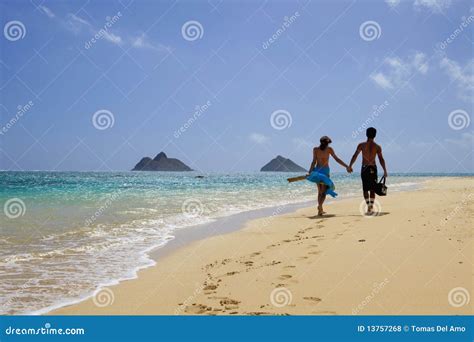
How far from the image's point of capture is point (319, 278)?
454 centimetres

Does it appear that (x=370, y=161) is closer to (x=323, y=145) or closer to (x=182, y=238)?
(x=323, y=145)

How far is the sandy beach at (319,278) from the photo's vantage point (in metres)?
3.81

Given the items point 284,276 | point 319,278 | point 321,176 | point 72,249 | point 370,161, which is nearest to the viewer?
point 319,278

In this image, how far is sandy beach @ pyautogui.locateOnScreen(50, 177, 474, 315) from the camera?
381 cm

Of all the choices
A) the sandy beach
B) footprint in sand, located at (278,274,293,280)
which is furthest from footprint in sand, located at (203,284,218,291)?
footprint in sand, located at (278,274,293,280)

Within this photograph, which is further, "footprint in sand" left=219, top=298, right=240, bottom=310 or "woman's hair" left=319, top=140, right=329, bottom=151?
"woman's hair" left=319, top=140, right=329, bottom=151

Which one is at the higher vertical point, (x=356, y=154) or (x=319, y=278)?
(x=356, y=154)

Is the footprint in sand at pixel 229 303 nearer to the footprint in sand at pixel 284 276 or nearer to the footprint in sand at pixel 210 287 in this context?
the footprint in sand at pixel 210 287

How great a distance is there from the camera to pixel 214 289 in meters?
4.54

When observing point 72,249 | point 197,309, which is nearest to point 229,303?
point 197,309

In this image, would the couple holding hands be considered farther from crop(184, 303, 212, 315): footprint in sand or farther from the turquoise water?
crop(184, 303, 212, 315): footprint in sand

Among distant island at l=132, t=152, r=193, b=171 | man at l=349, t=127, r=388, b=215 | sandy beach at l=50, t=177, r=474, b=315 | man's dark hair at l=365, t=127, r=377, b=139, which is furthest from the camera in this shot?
distant island at l=132, t=152, r=193, b=171

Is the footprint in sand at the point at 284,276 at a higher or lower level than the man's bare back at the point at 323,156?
lower

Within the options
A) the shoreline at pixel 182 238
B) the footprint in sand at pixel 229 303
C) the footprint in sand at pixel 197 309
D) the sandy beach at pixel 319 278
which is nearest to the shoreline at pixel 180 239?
the shoreline at pixel 182 238
